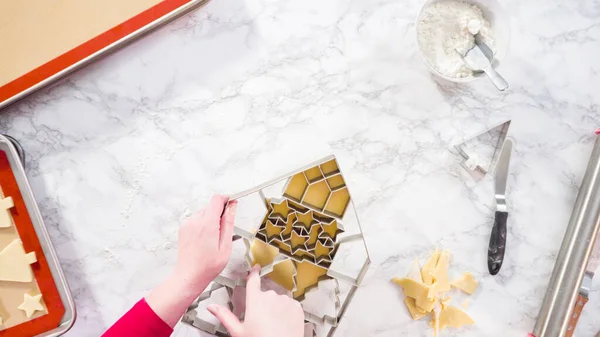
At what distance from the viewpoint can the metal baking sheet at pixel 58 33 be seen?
28.1 inches

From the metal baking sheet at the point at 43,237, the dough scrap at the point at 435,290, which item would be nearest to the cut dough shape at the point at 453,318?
the dough scrap at the point at 435,290

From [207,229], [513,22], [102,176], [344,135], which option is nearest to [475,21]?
[513,22]

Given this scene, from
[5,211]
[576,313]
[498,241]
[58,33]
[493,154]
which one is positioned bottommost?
[576,313]

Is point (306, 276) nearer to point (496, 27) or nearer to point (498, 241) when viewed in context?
point (498, 241)

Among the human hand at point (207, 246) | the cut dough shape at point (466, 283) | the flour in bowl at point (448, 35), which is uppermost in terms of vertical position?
the flour in bowl at point (448, 35)

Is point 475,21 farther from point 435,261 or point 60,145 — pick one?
point 60,145

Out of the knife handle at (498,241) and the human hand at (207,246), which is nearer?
the human hand at (207,246)

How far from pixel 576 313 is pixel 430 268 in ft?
0.76

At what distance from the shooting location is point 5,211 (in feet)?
2.27

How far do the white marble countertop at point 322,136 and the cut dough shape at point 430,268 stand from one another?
2cm

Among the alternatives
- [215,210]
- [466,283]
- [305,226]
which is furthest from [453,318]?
[215,210]

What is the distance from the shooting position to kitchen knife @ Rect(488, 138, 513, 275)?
79 centimetres

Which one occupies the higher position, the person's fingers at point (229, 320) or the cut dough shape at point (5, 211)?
the cut dough shape at point (5, 211)

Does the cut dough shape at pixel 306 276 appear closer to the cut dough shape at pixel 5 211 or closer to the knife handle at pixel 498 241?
the knife handle at pixel 498 241
